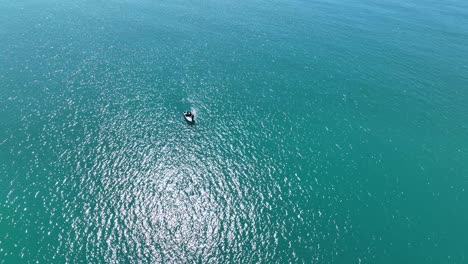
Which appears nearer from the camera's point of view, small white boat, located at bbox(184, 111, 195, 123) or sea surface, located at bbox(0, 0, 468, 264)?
sea surface, located at bbox(0, 0, 468, 264)

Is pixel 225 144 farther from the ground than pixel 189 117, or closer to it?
closer to it

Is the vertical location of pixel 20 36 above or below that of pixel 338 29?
below

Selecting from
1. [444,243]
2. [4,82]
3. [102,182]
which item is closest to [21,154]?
[102,182]

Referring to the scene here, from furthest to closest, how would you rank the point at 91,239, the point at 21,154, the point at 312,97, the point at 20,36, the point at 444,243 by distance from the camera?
the point at 20,36
the point at 312,97
the point at 21,154
the point at 444,243
the point at 91,239

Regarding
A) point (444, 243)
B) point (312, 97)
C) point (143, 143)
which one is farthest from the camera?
point (312, 97)

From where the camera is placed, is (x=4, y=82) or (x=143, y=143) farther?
(x=4, y=82)

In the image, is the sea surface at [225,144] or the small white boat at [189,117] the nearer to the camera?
the sea surface at [225,144]

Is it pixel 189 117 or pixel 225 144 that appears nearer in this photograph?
pixel 225 144

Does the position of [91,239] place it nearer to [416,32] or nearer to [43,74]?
[43,74]
